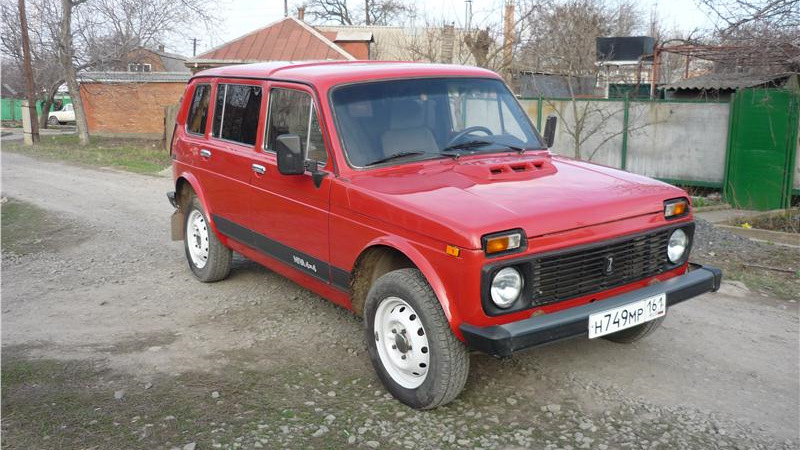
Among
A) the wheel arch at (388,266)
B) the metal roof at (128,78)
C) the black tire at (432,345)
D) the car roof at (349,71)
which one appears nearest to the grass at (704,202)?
the car roof at (349,71)

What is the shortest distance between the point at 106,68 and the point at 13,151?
5730 mm

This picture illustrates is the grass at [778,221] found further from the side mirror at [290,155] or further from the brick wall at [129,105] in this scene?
the brick wall at [129,105]

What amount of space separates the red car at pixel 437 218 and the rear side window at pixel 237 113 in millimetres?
23

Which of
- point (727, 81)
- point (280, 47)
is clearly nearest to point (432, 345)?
point (727, 81)

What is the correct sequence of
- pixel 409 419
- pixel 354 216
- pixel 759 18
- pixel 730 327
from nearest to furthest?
pixel 409 419 → pixel 354 216 → pixel 730 327 → pixel 759 18

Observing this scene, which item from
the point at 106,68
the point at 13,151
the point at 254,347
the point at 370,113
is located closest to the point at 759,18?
the point at 370,113

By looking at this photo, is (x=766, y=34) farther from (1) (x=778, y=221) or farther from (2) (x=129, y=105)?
(2) (x=129, y=105)

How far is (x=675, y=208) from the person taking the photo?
4.32 metres

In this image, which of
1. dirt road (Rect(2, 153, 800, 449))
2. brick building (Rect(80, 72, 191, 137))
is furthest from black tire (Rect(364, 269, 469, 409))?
brick building (Rect(80, 72, 191, 137))

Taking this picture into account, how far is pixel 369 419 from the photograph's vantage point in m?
3.97

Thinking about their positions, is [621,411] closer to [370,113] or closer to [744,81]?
[370,113]

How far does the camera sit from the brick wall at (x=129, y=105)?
2970cm

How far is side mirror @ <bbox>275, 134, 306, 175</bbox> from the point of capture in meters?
4.46

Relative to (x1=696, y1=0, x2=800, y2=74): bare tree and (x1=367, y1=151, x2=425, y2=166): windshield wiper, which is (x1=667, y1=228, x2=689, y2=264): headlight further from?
(x1=696, y1=0, x2=800, y2=74): bare tree
